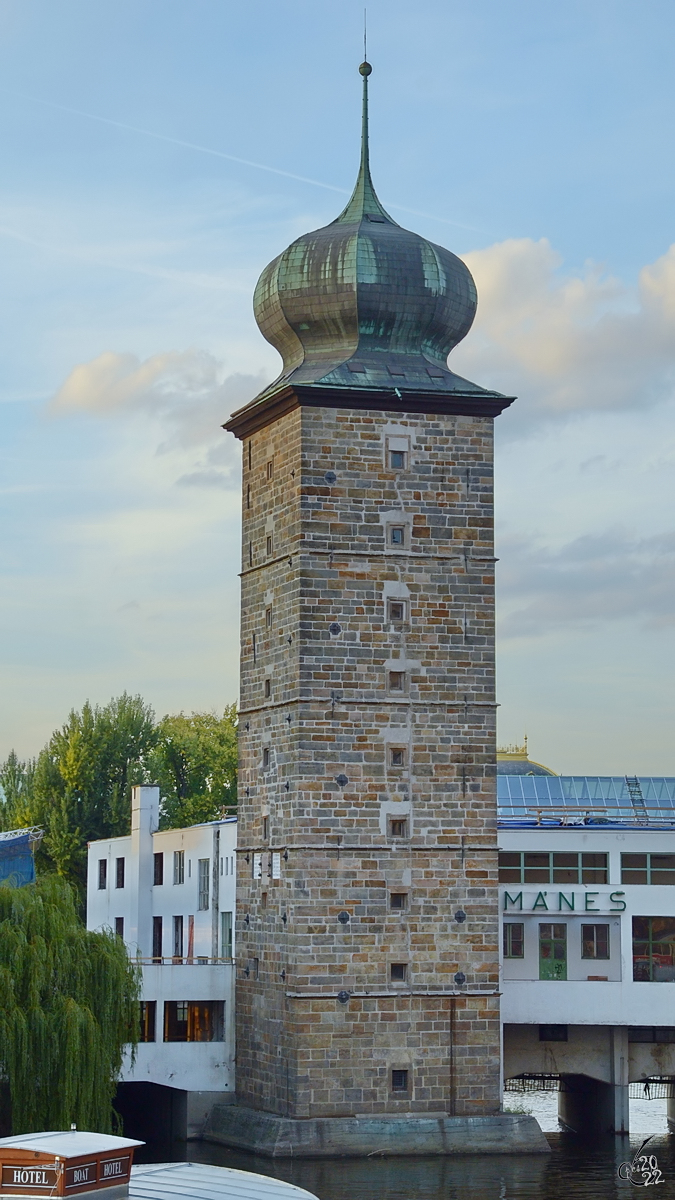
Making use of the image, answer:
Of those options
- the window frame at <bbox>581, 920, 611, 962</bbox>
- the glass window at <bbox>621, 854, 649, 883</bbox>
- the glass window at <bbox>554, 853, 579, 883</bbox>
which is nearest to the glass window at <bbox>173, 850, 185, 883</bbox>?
the glass window at <bbox>554, 853, 579, 883</bbox>

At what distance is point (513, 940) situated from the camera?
53062 mm

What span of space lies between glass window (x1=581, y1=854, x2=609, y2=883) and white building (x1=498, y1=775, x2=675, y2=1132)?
25 mm

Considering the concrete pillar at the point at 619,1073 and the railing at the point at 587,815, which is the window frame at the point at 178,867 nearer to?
the railing at the point at 587,815

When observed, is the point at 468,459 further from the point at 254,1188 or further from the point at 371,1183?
the point at 254,1188

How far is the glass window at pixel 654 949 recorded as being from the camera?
5250 cm

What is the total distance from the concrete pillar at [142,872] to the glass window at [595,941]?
19285 mm

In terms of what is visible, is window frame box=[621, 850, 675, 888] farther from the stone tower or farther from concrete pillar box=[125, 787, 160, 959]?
concrete pillar box=[125, 787, 160, 959]

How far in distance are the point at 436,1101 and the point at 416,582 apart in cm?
1173

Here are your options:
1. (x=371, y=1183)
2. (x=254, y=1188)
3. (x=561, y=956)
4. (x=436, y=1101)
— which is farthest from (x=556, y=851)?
(x=254, y=1188)

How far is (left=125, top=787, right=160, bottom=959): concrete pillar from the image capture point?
226 ft

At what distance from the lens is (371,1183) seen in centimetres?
4369

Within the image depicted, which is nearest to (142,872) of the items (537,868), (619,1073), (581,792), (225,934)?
(225,934)

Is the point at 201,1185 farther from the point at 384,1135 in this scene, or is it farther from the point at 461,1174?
the point at 384,1135

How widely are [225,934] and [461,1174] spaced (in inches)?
589
